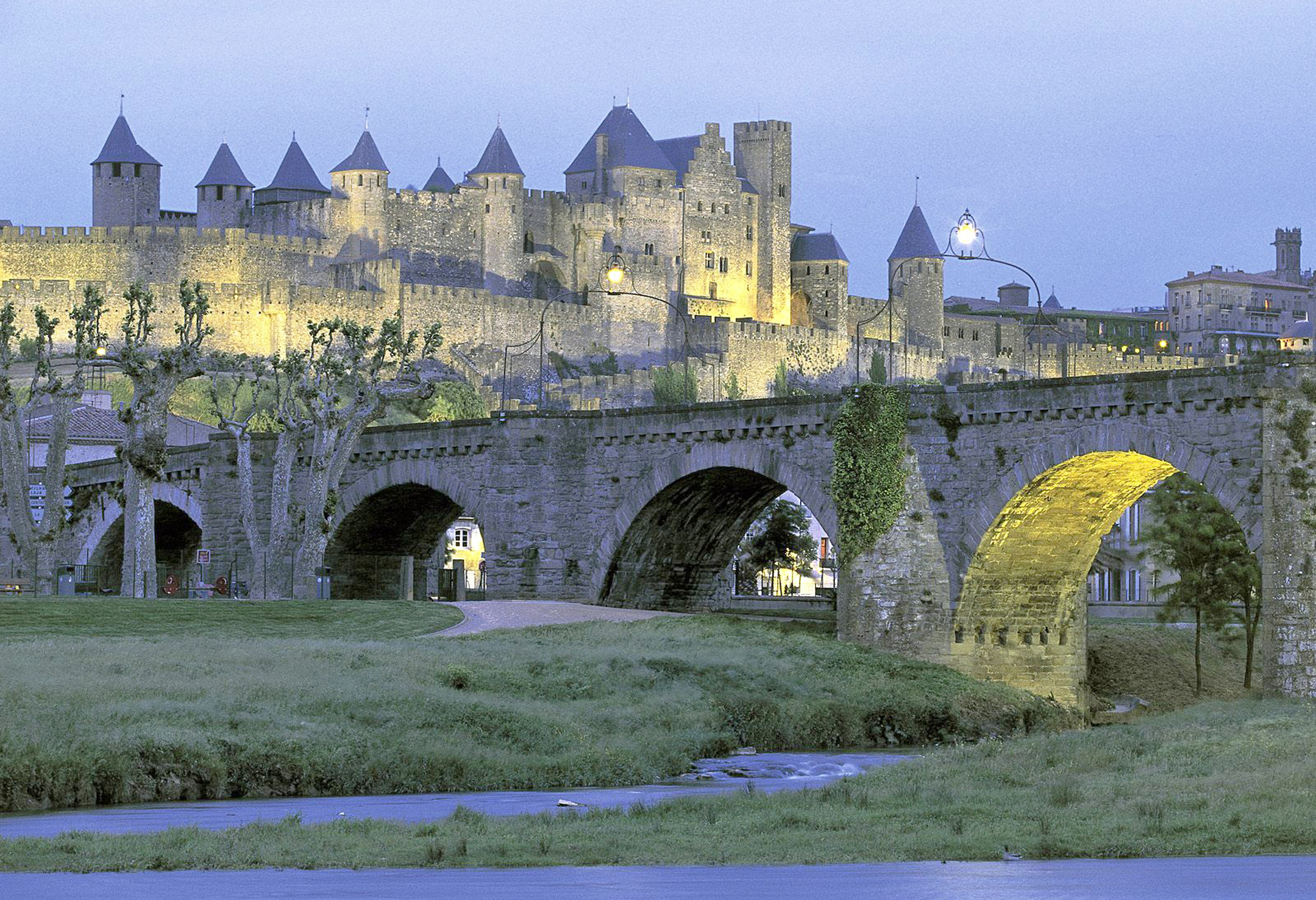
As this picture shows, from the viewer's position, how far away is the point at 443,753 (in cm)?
2755

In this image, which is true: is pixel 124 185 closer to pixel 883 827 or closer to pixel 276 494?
pixel 276 494

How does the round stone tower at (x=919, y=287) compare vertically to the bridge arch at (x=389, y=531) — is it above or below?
above

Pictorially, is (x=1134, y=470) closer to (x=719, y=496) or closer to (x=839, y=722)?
(x=839, y=722)

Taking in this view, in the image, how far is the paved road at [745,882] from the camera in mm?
14258

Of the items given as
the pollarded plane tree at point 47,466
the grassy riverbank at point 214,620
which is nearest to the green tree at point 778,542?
the pollarded plane tree at point 47,466

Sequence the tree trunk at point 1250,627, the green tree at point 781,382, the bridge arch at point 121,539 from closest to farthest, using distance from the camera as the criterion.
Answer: the tree trunk at point 1250,627 → the bridge arch at point 121,539 → the green tree at point 781,382

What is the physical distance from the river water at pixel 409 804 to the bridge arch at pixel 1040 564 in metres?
9.19

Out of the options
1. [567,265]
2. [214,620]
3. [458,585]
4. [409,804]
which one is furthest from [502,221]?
[409,804]

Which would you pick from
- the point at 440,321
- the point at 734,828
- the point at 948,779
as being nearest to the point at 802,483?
the point at 948,779

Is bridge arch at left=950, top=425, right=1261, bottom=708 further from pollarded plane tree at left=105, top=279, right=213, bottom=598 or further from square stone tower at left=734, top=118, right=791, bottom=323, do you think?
square stone tower at left=734, top=118, right=791, bottom=323

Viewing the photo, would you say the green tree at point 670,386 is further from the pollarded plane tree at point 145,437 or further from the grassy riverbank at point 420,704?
the grassy riverbank at point 420,704

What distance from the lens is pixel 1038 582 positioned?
40.6 meters

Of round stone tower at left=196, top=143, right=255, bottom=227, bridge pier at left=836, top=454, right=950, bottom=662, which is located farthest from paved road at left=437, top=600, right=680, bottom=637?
round stone tower at left=196, top=143, right=255, bottom=227

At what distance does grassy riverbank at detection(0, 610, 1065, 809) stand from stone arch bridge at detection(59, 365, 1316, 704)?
2.04m
